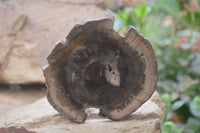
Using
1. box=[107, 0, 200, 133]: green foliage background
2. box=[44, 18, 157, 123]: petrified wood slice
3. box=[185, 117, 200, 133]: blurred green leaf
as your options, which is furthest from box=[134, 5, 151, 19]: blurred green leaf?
box=[44, 18, 157, 123]: petrified wood slice

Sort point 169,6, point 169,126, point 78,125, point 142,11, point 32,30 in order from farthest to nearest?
point 169,6, point 142,11, point 32,30, point 169,126, point 78,125

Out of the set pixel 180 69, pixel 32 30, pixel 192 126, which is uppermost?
pixel 32 30

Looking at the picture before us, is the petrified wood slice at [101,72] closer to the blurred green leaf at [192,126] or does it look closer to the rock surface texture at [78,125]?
the rock surface texture at [78,125]

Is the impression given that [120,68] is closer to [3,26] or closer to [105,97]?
[105,97]

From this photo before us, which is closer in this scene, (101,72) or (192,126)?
(101,72)

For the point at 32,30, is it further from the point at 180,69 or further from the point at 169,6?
the point at 169,6

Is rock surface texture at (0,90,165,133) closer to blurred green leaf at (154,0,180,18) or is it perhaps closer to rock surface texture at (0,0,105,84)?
rock surface texture at (0,0,105,84)

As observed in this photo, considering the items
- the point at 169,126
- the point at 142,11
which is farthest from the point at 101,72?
the point at 142,11
